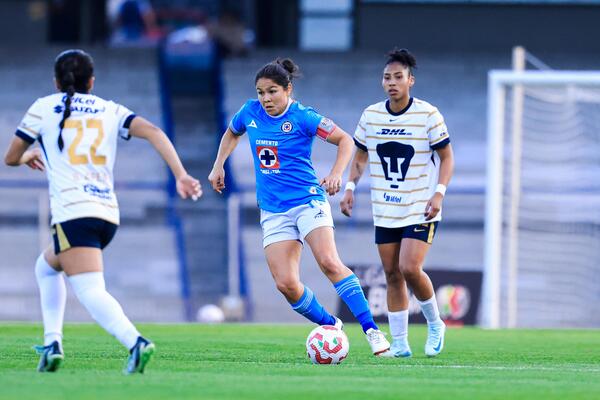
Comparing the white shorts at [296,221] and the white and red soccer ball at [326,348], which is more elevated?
the white shorts at [296,221]

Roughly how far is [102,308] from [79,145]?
0.97 m

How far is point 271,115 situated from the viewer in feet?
31.9

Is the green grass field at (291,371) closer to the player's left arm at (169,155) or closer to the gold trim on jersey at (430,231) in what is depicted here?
the gold trim on jersey at (430,231)

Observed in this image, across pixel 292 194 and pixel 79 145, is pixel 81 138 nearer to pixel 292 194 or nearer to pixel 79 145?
pixel 79 145

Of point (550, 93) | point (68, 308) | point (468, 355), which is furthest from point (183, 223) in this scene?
point (468, 355)

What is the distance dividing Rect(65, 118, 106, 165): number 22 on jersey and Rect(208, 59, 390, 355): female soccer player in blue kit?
6.48 feet

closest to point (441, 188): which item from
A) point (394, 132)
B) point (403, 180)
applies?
point (403, 180)

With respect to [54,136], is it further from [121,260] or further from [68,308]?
[121,260]

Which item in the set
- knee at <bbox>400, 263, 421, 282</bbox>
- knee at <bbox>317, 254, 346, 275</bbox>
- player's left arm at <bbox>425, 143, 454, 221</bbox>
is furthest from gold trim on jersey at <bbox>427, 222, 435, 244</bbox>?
knee at <bbox>317, 254, 346, 275</bbox>

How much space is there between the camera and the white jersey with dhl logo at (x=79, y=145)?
25.4 ft

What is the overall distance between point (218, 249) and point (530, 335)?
8415 millimetres

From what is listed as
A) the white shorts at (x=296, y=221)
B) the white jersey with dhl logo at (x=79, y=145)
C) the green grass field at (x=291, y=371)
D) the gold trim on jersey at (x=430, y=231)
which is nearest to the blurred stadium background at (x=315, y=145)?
the green grass field at (x=291, y=371)

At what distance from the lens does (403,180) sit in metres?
9.98

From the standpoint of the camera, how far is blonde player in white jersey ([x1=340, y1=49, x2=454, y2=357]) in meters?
9.87
